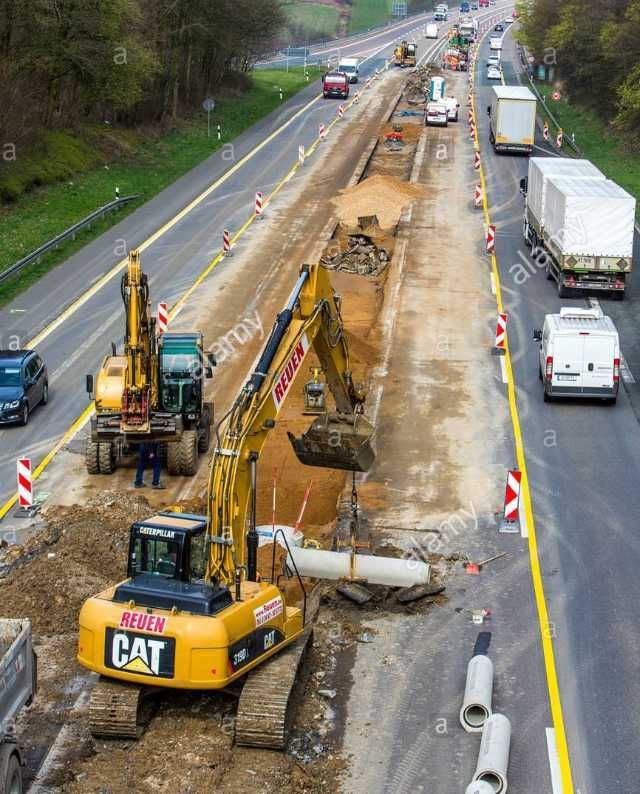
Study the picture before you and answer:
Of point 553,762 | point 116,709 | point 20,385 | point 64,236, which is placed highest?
point 64,236

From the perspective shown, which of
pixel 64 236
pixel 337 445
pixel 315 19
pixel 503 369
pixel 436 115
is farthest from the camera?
pixel 315 19

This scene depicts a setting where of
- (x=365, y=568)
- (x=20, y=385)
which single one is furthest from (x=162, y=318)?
(x=365, y=568)

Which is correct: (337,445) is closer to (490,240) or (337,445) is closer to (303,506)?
(303,506)

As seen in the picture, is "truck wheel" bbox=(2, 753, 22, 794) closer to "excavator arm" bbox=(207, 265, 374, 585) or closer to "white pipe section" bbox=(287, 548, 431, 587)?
"excavator arm" bbox=(207, 265, 374, 585)

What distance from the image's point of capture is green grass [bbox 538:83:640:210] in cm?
6536

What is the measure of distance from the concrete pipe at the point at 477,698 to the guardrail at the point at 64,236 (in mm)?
28730

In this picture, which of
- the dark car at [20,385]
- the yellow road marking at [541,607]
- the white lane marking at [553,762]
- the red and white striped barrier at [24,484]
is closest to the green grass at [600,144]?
the yellow road marking at [541,607]

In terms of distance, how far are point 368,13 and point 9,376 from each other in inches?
6260

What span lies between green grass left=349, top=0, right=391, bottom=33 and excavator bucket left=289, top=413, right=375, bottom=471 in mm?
151396

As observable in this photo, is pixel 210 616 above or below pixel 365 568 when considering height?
above

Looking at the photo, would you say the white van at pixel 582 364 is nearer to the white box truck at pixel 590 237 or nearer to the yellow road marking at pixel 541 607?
the yellow road marking at pixel 541 607

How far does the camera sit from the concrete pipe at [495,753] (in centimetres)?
1661

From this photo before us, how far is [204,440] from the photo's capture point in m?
30.7

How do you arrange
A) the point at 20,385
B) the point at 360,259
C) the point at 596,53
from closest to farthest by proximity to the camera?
the point at 20,385 → the point at 360,259 → the point at 596,53
